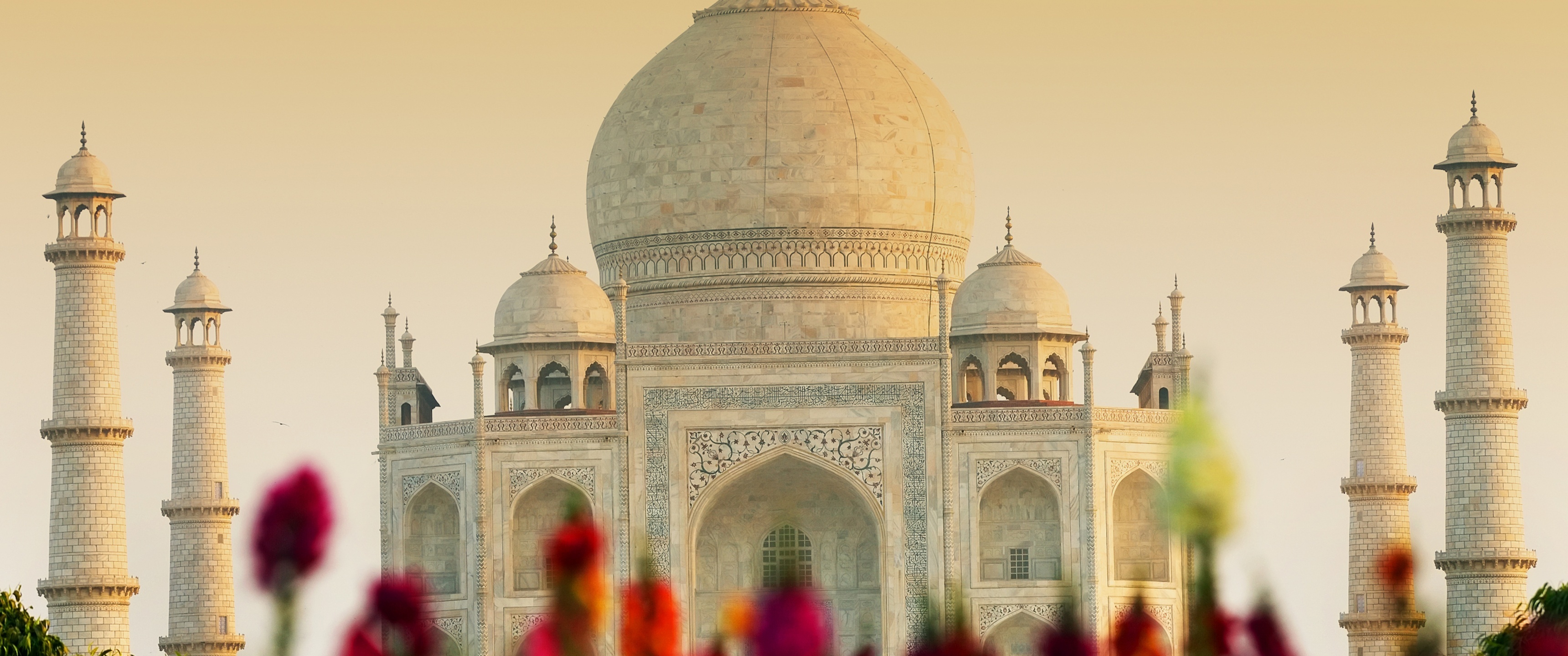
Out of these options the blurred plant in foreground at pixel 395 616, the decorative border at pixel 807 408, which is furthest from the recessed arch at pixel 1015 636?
the blurred plant in foreground at pixel 395 616

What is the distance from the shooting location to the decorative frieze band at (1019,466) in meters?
27.4

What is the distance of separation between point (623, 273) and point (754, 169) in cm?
218

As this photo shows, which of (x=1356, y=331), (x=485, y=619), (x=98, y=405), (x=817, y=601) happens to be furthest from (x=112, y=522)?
(x=817, y=601)

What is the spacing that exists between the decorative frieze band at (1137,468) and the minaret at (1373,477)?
3602mm

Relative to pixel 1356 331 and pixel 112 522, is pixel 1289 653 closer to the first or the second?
pixel 112 522

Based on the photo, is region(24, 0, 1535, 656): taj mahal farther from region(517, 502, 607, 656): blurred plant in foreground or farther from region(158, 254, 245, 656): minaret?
region(517, 502, 607, 656): blurred plant in foreground

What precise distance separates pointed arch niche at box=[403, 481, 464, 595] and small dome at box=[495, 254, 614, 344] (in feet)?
6.43

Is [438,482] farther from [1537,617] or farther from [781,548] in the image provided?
[1537,617]

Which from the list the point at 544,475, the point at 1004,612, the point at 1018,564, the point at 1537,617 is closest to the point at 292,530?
the point at 1537,617

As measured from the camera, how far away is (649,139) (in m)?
30.7

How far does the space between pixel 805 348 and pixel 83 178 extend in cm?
877

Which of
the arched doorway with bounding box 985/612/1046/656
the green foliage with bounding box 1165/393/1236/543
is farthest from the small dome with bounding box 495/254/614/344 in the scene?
the green foliage with bounding box 1165/393/1236/543

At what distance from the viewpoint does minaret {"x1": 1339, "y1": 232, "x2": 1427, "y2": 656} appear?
30812 mm

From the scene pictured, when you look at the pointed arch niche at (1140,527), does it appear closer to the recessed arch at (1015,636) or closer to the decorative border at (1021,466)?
the decorative border at (1021,466)
